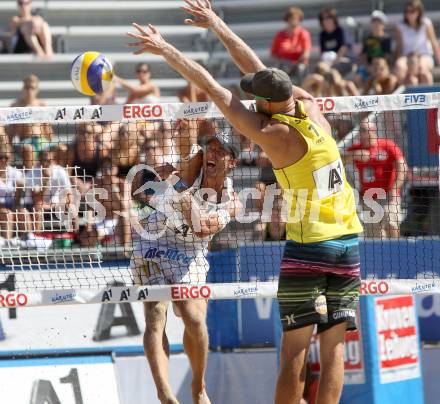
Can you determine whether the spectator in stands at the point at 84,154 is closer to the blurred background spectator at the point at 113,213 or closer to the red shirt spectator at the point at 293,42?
the blurred background spectator at the point at 113,213

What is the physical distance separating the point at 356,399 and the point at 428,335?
1667 millimetres

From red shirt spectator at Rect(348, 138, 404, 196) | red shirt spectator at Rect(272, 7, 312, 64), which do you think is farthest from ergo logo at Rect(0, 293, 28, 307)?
red shirt spectator at Rect(272, 7, 312, 64)

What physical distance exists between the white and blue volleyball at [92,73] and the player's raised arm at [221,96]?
1.39 meters

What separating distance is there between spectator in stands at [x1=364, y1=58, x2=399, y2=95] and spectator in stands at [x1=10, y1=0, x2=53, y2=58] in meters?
4.76

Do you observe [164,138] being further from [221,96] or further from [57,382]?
[57,382]

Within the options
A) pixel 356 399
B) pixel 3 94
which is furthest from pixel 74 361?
pixel 3 94

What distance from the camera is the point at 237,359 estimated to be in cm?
865

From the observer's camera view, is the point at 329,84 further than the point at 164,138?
Yes

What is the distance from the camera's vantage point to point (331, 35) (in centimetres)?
1318

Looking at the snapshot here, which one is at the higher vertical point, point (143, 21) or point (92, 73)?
point (143, 21)

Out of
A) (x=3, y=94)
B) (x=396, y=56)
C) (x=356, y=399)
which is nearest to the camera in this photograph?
(x=356, y=399)

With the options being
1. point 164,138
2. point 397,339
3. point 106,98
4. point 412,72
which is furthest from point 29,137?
point 412,72

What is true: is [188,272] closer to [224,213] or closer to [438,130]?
[224,213]

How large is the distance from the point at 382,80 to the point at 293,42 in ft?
6.44
